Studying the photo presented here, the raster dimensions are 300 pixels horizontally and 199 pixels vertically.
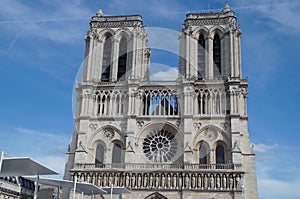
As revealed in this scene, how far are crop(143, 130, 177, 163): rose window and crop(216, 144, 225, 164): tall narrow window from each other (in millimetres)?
3723

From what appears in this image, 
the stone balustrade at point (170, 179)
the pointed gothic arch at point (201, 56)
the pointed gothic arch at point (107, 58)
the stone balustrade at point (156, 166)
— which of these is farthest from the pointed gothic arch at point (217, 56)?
the pointed gothic arch at point (107, 58)

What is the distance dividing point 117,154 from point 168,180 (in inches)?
223

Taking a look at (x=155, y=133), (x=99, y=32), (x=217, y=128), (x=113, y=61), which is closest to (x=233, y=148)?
(x=217, y=128)

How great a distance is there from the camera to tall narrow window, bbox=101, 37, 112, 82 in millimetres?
38328

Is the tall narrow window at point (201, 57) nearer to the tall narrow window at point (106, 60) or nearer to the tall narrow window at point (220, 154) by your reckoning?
the tall narrow window at point (220, 154)

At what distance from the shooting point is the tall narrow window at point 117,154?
3497 cm

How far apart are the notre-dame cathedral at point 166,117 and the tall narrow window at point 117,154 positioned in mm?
90

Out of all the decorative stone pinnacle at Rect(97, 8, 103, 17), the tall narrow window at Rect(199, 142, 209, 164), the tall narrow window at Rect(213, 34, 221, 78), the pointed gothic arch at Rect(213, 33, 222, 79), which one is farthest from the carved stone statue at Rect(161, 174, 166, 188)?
the decorative stone pinnacle at Rect(97, 8, 103, 17)

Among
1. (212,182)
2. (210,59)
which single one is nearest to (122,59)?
(210,59)

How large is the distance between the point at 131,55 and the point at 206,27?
791cm

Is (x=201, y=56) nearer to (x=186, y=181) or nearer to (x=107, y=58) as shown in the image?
(x=107, y=58)

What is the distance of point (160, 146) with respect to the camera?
34969 millimetres

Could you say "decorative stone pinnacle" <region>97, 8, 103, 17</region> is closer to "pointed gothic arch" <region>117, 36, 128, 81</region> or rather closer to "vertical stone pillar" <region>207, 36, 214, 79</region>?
"pointed gothic arch" <region>117, 36, 128, 81</region>

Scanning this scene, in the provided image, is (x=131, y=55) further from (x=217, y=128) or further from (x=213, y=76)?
(x=217, y=128)
